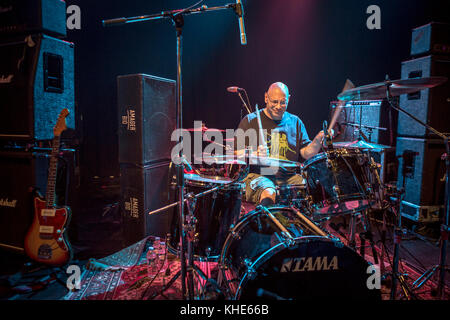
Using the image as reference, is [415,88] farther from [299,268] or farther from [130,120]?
[130,120]

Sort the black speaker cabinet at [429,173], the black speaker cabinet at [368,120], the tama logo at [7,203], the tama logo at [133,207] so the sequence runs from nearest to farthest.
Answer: the tama logo at [7,203]
the tama logo at [133,207]
the black speaker cabinet at [429,173]
the black speaker cabinet at [368,120]

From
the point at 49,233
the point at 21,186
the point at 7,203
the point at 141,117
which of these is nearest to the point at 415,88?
the point at 141,117

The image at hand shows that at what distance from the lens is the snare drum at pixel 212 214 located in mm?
2293

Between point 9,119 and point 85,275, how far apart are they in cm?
186

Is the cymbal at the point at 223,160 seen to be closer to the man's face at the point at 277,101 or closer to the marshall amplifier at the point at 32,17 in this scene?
the man's face at the point at 277,101

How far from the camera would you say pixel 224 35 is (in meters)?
5.02

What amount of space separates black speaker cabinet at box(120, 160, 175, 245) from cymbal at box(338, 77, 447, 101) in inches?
81.1

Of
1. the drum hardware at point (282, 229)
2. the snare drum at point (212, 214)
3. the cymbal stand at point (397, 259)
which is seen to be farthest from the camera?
the snare drum at point (212, 214)

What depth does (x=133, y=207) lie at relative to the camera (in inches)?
124

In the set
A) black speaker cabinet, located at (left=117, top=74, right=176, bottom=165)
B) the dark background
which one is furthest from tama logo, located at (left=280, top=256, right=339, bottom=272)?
the dark background

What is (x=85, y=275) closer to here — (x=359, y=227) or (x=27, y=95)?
(x=27, y=95)

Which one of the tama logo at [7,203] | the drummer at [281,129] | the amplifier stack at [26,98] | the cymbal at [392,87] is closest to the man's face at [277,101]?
the drummer at [281,129]

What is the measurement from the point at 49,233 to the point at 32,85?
4.86 feet

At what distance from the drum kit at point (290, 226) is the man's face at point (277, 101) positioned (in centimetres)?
89
